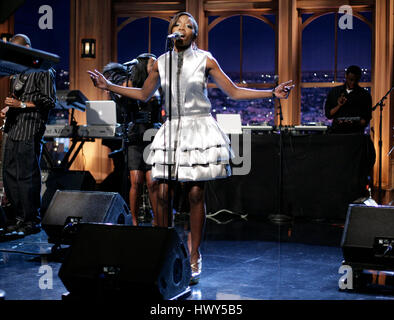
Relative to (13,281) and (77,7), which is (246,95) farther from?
(77,7)

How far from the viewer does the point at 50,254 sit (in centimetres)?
371

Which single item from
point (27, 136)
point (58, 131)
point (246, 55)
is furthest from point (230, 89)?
point (246, 55)

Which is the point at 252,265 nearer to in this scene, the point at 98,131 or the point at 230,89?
the point at 230,89

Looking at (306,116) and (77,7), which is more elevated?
(77,7)

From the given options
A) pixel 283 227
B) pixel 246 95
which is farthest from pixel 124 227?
pixel 283 227

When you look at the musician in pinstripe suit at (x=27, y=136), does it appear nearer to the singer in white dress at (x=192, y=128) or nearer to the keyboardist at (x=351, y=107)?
the singer in white dress at (x=192, y=128)

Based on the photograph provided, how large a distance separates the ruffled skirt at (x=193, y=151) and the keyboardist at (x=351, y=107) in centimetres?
314

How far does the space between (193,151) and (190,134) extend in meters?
0.10

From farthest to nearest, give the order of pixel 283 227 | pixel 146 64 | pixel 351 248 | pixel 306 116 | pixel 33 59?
pixel 306 116 → pixel 283 227 → pixel 146 64 → pixel 351 248 → pixel 33 59

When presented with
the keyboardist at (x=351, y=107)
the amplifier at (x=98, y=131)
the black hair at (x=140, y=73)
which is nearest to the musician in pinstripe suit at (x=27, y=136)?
the black hair at (x=140, y=73)

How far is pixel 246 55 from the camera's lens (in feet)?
25.7

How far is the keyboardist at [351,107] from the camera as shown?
5652 millimetres
